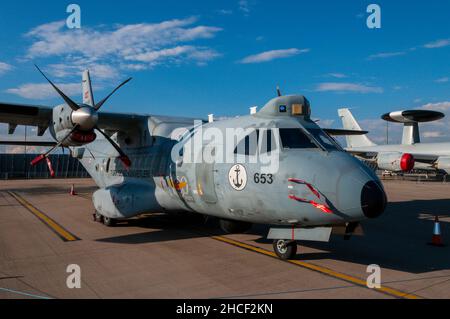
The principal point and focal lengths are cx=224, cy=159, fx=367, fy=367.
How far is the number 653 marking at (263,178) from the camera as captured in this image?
24.7 ft

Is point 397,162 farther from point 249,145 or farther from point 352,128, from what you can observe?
point 249,145

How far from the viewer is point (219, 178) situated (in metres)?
8.70

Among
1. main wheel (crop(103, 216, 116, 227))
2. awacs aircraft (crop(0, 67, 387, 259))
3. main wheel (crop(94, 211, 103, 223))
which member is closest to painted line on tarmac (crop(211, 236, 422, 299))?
awacs aircraft (crop(0, 67, 387, 259))

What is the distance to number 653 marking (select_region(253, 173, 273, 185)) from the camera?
752cm

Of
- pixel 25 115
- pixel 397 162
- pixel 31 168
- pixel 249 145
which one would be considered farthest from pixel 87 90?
pixel 31 168

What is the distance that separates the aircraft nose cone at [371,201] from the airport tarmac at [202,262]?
1.29 metres

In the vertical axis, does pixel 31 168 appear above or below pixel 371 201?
above

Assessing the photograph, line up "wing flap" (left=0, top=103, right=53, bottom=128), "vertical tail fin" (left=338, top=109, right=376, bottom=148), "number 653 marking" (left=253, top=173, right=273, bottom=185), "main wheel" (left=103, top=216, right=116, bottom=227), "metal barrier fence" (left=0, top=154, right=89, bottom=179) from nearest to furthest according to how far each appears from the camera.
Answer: "number 653 marking" (left=253, top=173, right=273, bottom=185), "wing flap" (left=0, top=103, right=53, bottom=128), "main wheel" (left=103, top=216, right=116, bottom=227), "metal barrier fence" (left=0, top=154, right=89, bottom=179), "vertical tail fin" (left=338, top=109, right=376, bottom=148)

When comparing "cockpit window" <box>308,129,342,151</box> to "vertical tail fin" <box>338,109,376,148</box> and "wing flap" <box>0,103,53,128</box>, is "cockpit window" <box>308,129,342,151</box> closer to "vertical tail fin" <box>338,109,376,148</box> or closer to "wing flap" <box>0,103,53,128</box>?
"wing flap" <box>0,103,53,128</box>

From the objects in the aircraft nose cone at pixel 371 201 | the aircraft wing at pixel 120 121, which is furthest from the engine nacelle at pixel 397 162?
the aircraft nose cone at pixel 371 201

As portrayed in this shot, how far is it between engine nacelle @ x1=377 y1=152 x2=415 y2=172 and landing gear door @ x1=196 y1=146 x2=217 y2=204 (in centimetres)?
2528

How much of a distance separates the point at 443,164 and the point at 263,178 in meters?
34.4

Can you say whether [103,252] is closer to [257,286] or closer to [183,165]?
[183,165]

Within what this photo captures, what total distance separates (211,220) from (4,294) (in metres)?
8.30
